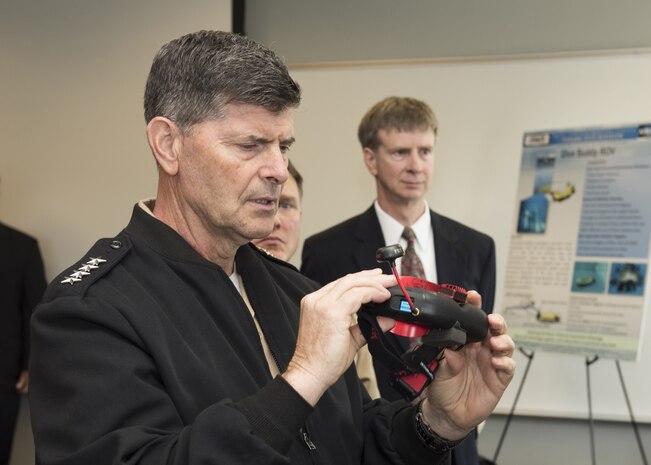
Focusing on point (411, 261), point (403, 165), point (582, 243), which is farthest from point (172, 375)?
point (582, 243)

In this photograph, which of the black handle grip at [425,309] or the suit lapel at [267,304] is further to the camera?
the suit lapel at [267,304]

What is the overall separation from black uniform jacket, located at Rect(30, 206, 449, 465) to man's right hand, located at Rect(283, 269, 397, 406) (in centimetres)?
4

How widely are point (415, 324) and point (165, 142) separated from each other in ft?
1.80

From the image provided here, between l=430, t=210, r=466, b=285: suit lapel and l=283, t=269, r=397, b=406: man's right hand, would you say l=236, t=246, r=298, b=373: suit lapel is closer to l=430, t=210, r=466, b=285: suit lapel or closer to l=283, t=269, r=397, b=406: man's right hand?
l=283, t=269, r=397, b=406: man's right hand

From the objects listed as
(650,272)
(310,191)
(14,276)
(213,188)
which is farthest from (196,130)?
(14,276)

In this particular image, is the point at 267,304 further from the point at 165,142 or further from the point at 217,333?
the point at 165,142

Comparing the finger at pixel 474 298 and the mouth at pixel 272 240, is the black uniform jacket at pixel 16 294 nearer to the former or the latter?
the mouth at pixel 272 240

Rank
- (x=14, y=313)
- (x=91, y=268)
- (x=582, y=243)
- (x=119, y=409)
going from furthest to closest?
(x=14, y=313) < (x=582, y=243) < (x=91, y=268) < (x=119, y=409)

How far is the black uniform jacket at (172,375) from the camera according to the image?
104 centimetres

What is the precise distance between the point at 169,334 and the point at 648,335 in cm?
294

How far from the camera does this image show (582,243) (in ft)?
10.7

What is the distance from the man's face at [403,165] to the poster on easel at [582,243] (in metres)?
0.74

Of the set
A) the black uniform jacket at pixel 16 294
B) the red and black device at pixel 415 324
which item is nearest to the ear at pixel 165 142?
the red and black device at pixel 415 324

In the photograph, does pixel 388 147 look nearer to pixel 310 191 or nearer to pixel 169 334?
pixel 310 191
